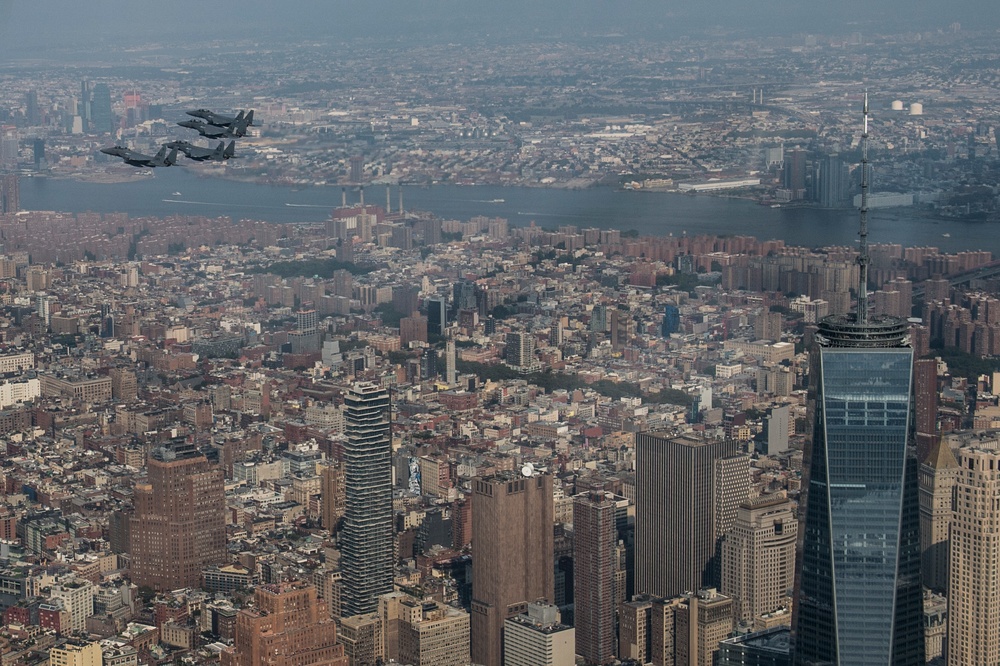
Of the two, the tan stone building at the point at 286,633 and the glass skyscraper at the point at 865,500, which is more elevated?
the glass skyscraper at the point at 865,500

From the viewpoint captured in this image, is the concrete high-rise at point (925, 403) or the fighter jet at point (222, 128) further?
the fighter jet at point (222, 128)

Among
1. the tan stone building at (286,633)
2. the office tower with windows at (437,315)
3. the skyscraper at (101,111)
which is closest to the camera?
the tan stone building at (286,633)

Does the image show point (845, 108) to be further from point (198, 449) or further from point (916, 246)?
point (198, 449)

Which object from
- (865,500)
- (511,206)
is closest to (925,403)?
(865,500)

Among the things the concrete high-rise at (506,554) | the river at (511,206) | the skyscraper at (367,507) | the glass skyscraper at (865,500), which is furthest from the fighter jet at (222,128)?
the river at (511,206)

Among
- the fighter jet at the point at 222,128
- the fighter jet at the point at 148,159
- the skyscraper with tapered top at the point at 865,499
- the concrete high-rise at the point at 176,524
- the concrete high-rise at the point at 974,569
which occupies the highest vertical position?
the fighter jet at the point at 222,128

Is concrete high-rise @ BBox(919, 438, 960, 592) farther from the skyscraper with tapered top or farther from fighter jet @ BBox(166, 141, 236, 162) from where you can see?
fighter jet @ BBox(166, 141, 236, 162)

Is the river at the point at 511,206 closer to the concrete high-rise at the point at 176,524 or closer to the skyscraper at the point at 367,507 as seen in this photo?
the skyscraper at the point at 367,507
